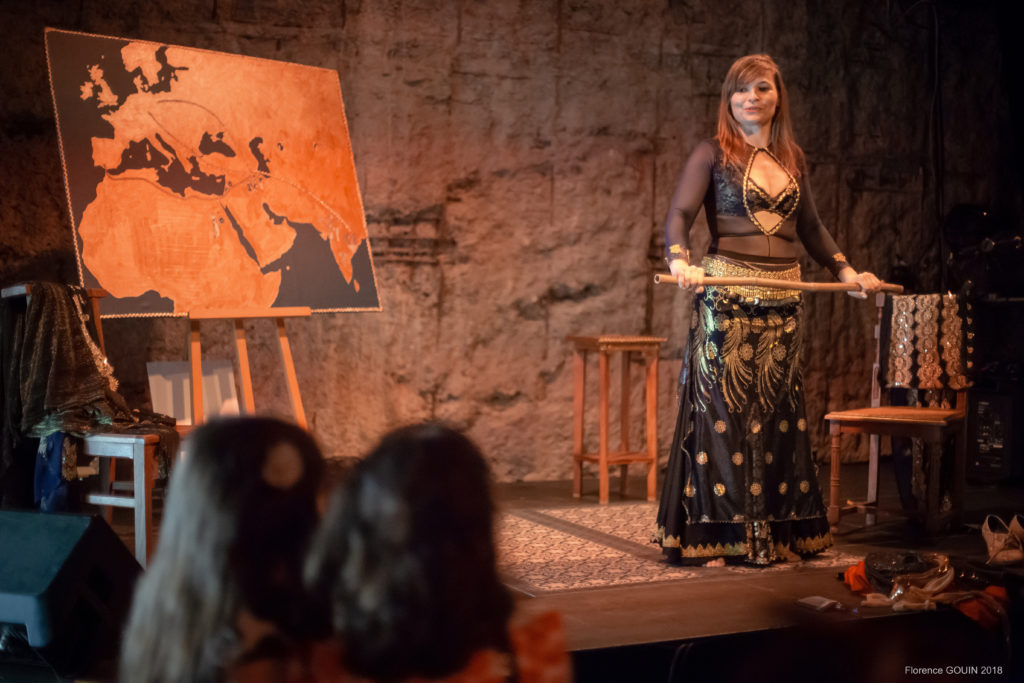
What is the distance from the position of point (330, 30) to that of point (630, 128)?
5.72 ft

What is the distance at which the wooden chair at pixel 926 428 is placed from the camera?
13.4 ft

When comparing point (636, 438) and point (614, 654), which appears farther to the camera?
point (636, 438)

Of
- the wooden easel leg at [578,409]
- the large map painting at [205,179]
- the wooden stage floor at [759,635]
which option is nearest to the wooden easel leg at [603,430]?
the wooden easel leg at [578,409]

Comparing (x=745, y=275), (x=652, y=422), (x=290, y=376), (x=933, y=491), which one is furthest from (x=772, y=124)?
(x=290, y=376)

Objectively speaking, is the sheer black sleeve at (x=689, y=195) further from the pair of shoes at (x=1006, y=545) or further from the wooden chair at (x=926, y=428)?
the pair of shoes at (x=1006, y=545)

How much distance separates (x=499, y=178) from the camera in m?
5.50

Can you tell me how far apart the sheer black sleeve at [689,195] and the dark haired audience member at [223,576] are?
2.53 meters

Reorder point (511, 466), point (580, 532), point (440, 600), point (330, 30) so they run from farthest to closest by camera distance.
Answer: point (511, 466)
point (330, 30)
point (580, 532)
point (440, 600)

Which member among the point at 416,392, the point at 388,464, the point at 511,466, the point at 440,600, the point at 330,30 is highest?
the point at 330,30

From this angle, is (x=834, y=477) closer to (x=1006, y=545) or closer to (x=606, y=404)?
(x=1006, y=545)

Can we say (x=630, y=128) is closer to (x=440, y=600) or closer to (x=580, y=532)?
(x=580, y=532)

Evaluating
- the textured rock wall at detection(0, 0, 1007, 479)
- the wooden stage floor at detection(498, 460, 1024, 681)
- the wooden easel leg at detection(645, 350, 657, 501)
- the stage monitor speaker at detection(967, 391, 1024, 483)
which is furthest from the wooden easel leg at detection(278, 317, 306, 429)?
the stage monitor speaker at detection(967, 391, 1024, 483)

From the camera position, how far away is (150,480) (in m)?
3.28

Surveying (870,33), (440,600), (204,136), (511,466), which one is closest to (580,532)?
(511,466)
